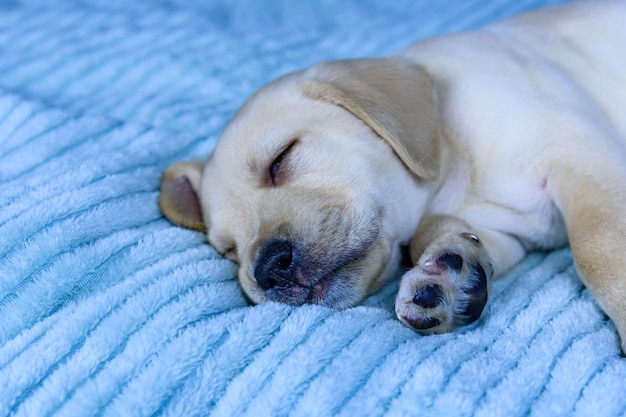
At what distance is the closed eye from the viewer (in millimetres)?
2246

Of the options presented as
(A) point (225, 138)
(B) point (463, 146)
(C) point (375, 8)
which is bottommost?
(C) point (375, 8)

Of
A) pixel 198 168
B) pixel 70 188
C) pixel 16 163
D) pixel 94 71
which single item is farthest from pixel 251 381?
pixel 94 71

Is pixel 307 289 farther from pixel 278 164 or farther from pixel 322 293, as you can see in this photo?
pixel 278 164

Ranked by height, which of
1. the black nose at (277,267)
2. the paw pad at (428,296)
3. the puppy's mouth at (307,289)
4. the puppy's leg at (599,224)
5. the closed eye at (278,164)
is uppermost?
the closed eye at (278,164)

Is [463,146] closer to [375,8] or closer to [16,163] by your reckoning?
[16,163]

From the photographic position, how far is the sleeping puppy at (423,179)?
1.95 meters

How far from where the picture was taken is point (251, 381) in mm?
1568

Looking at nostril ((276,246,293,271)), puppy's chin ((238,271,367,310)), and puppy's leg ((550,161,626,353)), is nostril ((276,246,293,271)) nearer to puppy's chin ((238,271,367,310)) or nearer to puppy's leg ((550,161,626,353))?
puppy's chin ((238,271,367,310))

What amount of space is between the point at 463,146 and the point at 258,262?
912 mm

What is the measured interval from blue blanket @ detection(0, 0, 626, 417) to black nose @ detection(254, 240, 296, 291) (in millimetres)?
106

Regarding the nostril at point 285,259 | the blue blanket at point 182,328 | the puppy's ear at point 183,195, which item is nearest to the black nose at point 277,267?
the nostril at point 285,259

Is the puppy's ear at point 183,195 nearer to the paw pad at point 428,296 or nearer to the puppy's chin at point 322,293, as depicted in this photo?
the puppy's chin at point 322,293

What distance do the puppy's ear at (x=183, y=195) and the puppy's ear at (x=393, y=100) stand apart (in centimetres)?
54

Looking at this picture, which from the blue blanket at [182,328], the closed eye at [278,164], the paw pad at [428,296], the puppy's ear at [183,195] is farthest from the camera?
the puppy's ear at [183,195]
